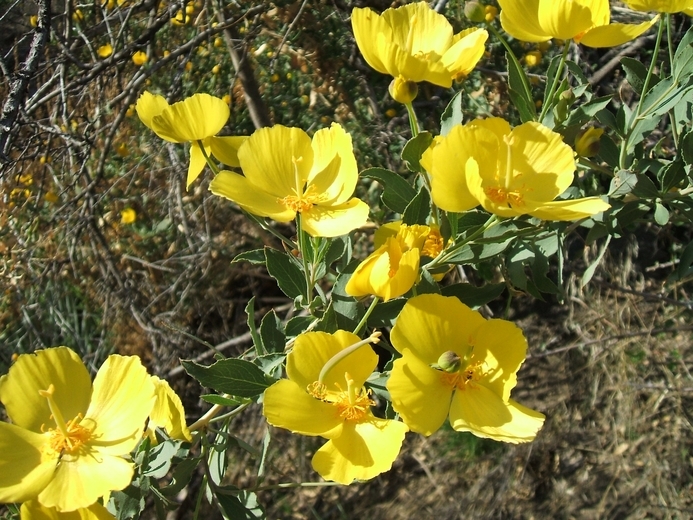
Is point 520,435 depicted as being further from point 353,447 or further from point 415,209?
point 415,209

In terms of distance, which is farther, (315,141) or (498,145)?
(315,141)

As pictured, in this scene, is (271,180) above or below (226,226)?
above

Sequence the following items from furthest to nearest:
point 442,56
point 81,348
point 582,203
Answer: point 81,348
point 442,56
point 582,203

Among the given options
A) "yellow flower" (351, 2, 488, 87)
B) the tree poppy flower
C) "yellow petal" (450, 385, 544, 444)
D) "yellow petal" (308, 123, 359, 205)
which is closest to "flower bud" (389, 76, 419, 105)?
"yellow flower" (351, 2, 488, 87)

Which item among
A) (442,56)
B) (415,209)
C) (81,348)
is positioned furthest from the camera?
(81,348)

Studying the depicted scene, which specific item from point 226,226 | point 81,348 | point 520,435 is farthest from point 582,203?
point 81,348

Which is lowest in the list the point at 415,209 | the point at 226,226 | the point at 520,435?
the point at 226,226

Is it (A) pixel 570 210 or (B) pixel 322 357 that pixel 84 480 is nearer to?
(B) pixel 322 357
